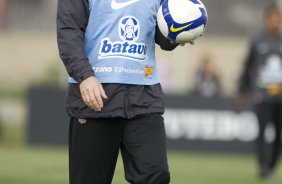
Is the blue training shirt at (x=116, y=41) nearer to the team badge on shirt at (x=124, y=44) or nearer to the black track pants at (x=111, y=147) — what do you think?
the team badge on shirt at (x=124, y=44)

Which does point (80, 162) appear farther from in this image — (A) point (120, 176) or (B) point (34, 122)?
(B) point (34, 122)

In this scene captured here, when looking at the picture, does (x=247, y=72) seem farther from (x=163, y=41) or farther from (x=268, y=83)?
(x=163, y=41)

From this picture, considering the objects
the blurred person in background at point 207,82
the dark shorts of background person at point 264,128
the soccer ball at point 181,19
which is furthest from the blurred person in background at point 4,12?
the soccer ball at point 181,19

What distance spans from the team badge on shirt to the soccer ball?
0.66ft

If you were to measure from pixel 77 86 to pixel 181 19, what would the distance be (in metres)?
0.85

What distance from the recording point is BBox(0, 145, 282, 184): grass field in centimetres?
1317

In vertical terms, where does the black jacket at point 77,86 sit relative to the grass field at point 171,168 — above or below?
above

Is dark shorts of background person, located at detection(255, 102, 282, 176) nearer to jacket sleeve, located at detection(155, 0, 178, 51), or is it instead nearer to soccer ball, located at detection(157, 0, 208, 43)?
jacket sleeve, located at detection(155, 0, 178, 51)

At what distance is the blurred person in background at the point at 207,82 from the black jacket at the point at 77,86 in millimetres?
14342

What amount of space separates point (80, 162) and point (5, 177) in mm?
6122

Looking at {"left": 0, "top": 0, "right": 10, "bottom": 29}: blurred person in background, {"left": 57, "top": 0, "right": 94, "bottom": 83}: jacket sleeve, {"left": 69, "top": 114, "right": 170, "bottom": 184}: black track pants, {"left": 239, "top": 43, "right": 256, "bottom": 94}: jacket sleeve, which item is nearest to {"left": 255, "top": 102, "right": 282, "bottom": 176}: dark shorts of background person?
{"left": 239, "top": 43, "right": 256, "bottom": 94}: jacket sleeve

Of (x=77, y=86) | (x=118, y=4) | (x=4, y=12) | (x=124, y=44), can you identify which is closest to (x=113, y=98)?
(x=77, y=86)

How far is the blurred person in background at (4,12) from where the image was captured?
42656 millimetres

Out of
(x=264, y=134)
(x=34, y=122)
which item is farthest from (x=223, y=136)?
(x=264, y=134)
